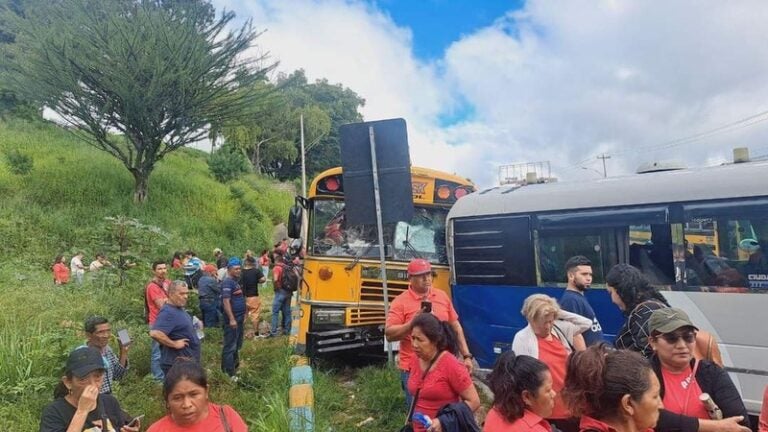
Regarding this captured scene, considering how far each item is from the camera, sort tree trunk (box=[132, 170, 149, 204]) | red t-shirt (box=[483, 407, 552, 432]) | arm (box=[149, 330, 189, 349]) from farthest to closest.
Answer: tree trunk (box=[132, 170, 149, 204]) < arm (box=[149, 330, 189, 349]) < red t-shirt (box=[483, 407, 552, 432])

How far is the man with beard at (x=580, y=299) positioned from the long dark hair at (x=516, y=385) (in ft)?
4.85

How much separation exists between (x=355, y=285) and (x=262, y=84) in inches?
822

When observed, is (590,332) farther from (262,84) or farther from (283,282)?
(262,84)

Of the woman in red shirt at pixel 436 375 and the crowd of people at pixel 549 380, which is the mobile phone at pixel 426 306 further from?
the woman in red shirt at pixel 436 375

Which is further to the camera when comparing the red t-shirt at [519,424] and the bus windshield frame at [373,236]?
the bus windshield frame at [373,236]

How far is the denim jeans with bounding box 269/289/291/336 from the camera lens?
10101mm

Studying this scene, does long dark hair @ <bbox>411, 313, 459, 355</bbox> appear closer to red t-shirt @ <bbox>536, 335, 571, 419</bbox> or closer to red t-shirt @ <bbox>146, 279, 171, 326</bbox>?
red t-shirt @ <bbox>536, 335, 571, 419</bbox>

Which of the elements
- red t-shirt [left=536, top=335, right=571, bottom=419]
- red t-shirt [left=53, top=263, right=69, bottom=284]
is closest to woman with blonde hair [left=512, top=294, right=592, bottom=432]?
red t-shirt [left=536, top=335, right=571, bottom=419]

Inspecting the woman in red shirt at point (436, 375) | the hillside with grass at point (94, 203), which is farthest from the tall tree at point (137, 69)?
the woman in red shirt at point (436, 375)

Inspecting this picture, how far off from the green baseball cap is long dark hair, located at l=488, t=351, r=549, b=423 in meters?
0.64

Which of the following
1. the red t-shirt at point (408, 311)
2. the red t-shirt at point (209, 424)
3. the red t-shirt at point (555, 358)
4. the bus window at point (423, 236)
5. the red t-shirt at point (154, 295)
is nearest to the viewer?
the red t-shirt at point (209, 424)

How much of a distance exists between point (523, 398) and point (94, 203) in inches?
868

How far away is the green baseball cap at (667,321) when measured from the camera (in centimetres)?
251

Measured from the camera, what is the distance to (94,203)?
20.6 meters
